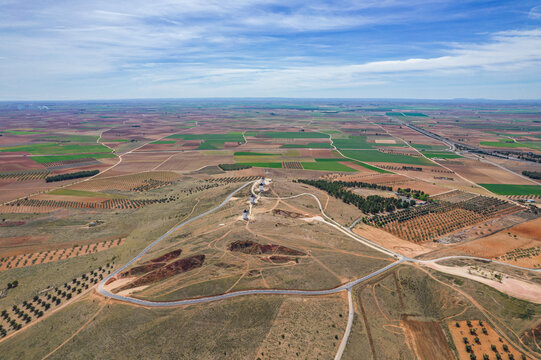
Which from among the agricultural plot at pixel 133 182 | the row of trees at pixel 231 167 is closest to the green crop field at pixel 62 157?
the agricultural plot at pixel 133 182

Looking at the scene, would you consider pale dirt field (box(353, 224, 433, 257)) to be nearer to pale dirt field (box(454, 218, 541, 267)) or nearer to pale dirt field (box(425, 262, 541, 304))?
pale dirt field (box(425, 262, 541, 304))

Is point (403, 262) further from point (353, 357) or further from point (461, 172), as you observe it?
point (461, 172)

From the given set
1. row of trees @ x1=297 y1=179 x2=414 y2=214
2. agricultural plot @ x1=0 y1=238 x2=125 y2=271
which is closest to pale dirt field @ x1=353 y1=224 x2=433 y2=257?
row of trees @ x1=297 y1=179 x2=414 y2=214

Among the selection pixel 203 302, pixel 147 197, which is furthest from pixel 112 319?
pixel 147 197

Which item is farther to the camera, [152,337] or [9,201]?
[9,201]

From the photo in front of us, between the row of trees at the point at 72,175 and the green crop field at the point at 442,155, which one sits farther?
the green crop field at the point at 442,155

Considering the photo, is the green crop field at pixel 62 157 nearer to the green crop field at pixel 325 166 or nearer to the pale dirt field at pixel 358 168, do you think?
the green crop field at pixel 325 166

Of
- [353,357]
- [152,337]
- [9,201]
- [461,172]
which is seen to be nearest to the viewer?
[353,357]

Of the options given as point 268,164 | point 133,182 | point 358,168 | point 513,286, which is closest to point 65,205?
point 133,182
